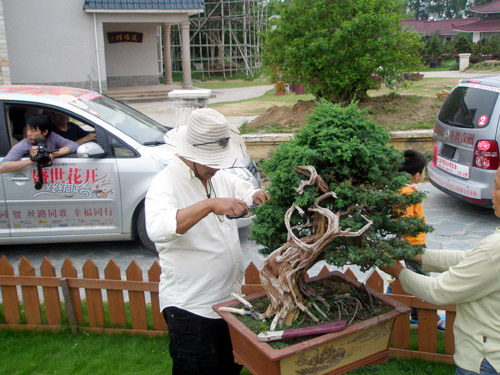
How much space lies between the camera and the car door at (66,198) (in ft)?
17.4

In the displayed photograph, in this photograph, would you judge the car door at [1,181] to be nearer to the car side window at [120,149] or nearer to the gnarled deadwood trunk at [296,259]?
the car side window at [120,149]

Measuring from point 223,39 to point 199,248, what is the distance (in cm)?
3452

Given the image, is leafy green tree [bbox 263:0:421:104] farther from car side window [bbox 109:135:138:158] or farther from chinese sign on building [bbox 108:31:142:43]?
chinese sign on building [bbox 108:31:142:43]

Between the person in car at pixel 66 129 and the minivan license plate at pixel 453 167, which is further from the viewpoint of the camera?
the minivan license plate at pixel 453 167

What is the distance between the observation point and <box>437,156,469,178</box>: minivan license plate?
6203 millimetres

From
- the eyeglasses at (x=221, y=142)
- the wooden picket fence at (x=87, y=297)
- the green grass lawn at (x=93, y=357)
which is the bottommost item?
the green grass lawn at (x=93, y=357)

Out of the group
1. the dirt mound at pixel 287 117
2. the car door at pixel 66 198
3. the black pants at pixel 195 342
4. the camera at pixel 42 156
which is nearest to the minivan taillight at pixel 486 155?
the car door at pixel 66 198

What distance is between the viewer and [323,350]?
2.06 metres

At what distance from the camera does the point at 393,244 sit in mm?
2242

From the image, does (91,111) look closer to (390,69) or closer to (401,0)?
(390,69)

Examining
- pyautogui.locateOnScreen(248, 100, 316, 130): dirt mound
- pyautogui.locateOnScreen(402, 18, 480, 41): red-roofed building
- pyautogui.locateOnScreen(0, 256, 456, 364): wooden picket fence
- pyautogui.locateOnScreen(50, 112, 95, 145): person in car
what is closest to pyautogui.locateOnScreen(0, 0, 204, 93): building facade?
pyautogui.locateOnScreen(248, 100, 316, 130): dirt mound

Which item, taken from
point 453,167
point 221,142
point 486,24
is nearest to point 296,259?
point 221,142

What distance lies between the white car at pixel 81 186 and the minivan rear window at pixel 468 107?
3.00 metres

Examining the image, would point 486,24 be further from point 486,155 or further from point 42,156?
point 42,156
